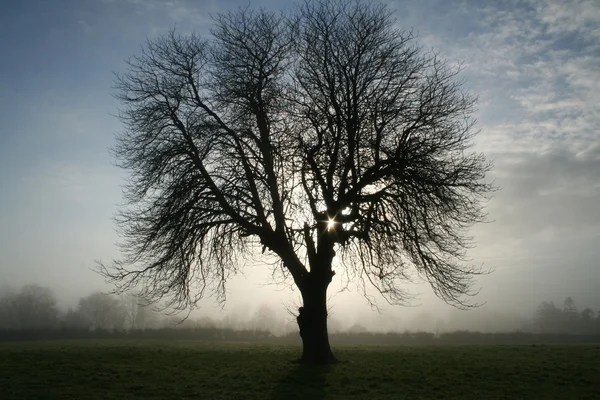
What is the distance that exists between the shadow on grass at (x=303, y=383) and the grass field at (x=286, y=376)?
0.03m

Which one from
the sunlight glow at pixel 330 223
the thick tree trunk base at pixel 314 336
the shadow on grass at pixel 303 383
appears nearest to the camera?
the shadow on grass at pixel 303 383

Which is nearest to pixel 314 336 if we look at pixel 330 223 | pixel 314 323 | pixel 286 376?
pixel 314 323

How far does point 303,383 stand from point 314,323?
3.41 meters

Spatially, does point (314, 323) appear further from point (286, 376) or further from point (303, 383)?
point (303, 383)

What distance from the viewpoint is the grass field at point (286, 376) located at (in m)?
13.0

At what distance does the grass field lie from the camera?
13.0 m

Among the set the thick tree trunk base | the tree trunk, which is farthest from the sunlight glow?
the thick tree trunk base

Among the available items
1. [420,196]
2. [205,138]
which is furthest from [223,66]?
[420,196]

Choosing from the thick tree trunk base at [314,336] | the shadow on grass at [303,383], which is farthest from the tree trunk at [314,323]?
the shadow on grass at [303,383]

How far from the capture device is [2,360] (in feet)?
55.0

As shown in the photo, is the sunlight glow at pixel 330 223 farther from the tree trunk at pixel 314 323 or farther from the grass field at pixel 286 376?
the grass field at pixel 286 376

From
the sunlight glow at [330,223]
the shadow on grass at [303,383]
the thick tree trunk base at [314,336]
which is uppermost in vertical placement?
the sunlight glow at [330,223]

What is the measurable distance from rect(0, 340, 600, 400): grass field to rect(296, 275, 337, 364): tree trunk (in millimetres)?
773

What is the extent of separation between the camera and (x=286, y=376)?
15000 mm
